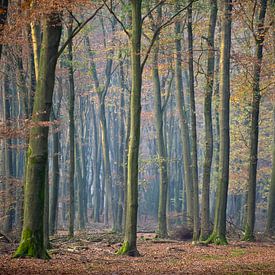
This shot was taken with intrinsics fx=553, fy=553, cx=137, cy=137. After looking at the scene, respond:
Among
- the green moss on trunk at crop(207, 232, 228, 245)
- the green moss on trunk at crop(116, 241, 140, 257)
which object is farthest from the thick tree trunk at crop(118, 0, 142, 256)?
the green moss on trunk at crop(207, 232, 228, 245)

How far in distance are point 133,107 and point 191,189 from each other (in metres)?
9.85

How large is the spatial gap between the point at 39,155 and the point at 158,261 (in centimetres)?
423

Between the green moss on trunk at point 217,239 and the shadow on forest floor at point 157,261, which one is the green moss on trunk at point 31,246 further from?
the green moss on trunk at point 217,239

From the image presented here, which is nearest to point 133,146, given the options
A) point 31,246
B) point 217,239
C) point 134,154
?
point 134,154

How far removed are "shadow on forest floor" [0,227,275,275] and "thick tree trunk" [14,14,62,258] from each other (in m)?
0.61

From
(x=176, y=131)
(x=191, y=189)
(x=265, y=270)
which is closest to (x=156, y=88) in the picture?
(x=191, y=189)

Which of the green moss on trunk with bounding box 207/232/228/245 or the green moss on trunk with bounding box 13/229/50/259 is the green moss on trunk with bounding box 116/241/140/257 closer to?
the green moss on trunk with bounding box 13/229/50/259

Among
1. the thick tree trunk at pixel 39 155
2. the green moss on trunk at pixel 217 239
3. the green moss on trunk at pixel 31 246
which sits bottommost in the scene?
the green moss on trunk at pixel 217 239

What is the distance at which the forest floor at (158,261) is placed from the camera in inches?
446

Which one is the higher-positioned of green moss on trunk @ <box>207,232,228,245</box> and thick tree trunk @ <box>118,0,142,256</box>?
thick tree trunk @ <box>118,0,142,256</box>

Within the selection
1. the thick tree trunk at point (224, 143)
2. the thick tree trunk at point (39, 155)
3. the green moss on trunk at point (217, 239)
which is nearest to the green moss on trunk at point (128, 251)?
the thick tree trunk at point (39, 155)

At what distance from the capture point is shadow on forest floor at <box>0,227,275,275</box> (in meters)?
11.4

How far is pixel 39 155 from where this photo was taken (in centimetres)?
1362

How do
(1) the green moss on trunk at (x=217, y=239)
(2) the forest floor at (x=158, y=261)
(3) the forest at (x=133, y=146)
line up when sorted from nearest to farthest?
(2) the forest floor at (x=158, y=261), (3) the forest at (x=133, y=146), (1) the green moss on trunk at (x=217, y=239)
